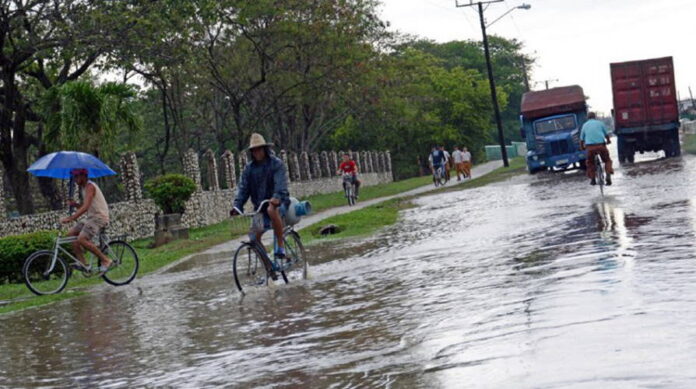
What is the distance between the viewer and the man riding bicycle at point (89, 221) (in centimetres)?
1602

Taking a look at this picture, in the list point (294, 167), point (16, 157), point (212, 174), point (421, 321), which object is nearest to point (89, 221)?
point (421, 321)

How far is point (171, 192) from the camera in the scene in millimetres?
29578

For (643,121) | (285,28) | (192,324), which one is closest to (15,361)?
(192,324)

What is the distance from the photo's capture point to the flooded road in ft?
21.9

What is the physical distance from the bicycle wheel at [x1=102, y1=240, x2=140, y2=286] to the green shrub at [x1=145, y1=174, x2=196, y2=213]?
42.6ft

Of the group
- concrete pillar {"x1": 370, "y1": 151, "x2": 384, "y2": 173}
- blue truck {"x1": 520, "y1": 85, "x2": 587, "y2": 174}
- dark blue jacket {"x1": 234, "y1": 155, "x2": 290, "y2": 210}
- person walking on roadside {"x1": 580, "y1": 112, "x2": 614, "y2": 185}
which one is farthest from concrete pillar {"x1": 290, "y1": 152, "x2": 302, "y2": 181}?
dark blue jacket {"x1": 234, "y1": 155, "x2": 290, "y2": 210}

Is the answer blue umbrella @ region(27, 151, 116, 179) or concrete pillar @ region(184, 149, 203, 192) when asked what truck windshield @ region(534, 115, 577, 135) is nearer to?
concrete pillar @ region(184, 149, 203, 192)

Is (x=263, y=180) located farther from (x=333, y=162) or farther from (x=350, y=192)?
(x=333, y=162)

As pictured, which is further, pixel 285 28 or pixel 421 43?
pixel 421 43

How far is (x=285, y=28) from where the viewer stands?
47.8 meters

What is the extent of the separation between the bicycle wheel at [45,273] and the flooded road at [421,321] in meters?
0.91

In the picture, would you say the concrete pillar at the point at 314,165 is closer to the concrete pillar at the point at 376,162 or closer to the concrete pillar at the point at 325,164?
the concrete pillar at the point at 325,164

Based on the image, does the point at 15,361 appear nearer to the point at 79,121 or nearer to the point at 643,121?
the point at 79,121

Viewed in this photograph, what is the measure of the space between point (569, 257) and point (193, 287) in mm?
5148
